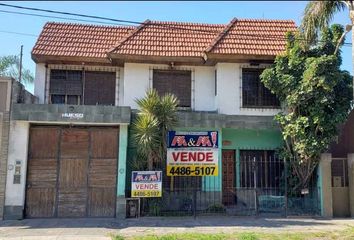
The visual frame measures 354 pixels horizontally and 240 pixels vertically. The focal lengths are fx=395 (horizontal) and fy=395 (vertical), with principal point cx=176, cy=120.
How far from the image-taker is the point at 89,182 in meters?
14.0

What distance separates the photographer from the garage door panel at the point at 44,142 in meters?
14.1

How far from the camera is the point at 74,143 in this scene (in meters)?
14.2

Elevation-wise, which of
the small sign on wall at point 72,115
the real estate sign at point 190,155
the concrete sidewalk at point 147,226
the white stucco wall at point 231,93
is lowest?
the concrete sidewalk at point 147,226

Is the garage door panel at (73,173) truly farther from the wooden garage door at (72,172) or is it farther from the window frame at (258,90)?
the window frame at (258,90)

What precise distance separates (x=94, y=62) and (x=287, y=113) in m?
8.29

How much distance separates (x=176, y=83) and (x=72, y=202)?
656 centimetres

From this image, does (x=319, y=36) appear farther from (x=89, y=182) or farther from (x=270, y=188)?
A: (x=89, y=182)

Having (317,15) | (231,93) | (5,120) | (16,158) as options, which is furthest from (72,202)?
(317,15)

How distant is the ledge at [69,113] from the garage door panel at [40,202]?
2495mm

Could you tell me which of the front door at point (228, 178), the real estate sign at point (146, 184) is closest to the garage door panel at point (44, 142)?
the real estate sign at point (146, 184)

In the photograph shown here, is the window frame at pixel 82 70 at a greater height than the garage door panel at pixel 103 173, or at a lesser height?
greater

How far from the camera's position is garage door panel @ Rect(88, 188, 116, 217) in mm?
13914

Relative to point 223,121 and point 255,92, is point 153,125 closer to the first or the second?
point 223,121

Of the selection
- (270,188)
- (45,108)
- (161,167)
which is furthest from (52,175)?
(270,188)
